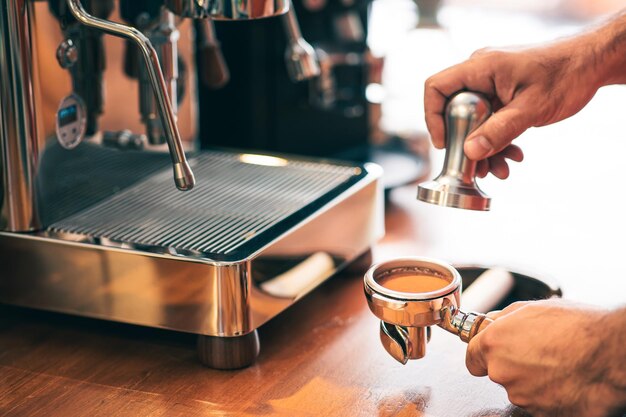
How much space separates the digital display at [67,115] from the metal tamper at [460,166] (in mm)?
356

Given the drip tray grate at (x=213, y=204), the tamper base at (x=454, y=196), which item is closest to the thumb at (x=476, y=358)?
the tamper base at (x=454, y=196)

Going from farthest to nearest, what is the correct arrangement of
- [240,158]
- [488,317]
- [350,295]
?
[240,158] < [350,295] < [488,317]

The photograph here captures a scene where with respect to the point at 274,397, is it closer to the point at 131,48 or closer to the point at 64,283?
the point at 64,283

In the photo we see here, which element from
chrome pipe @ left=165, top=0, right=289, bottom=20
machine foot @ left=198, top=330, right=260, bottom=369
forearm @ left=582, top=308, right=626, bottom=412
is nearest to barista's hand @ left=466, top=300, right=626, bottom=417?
forearm @ left=582, top=308, right=626, bottom=412

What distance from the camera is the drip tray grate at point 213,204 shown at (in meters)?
0.88

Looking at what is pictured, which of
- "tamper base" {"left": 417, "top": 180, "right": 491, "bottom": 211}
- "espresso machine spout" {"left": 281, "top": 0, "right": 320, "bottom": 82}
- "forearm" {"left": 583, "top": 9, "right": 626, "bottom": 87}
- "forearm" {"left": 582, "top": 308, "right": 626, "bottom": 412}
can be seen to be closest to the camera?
"forearm" {"left": 582, "top": 308, "right": 626, "bottom": 412}

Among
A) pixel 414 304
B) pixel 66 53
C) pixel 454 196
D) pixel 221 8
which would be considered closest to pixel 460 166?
pixel 454 196

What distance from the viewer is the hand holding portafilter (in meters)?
0.75

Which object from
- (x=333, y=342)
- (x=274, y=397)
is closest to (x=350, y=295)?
(x=333, y=342)

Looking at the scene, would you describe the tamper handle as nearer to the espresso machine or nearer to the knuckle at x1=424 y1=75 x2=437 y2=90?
the knuckle at x1=424 y1=75 x2=437 y2=90

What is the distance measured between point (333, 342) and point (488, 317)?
182 mm

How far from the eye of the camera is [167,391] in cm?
81

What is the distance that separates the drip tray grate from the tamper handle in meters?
0.19

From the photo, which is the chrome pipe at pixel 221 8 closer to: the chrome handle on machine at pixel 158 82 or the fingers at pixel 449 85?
the chrome handle on machine at pixel 158 82
